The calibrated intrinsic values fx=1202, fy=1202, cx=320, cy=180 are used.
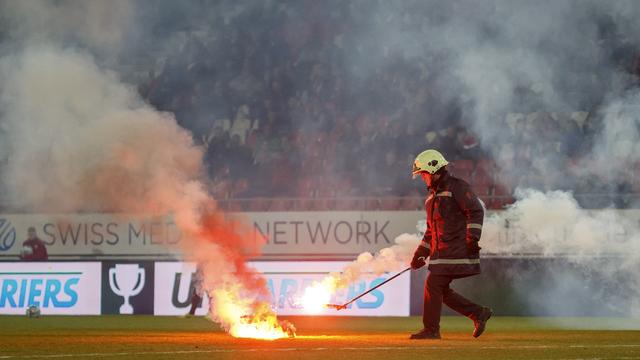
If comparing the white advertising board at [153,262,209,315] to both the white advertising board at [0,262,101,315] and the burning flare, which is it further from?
the burning flare

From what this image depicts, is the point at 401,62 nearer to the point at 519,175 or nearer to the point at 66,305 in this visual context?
the point at 519,175

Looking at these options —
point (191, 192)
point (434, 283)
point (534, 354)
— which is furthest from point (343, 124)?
point (534, 354)

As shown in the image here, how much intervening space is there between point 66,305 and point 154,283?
213 centimetres

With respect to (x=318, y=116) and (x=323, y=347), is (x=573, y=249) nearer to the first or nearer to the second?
(x=318, y=116)

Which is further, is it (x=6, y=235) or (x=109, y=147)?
(x=6, y=235)

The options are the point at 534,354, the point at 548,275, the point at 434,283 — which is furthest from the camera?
the point at 548,275

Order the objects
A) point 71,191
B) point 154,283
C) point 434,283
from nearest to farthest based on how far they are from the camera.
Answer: point 434,283 → point 71,191 → point 154,283

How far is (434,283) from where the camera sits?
14.8 meters

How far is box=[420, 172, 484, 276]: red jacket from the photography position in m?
14.4

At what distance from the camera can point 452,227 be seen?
14609mm

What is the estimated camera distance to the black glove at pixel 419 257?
15008mm

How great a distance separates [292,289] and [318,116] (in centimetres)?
486

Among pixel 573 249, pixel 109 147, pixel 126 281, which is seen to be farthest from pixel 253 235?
pixel 109 147

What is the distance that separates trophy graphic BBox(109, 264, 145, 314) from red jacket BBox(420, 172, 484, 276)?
46.4 feet
